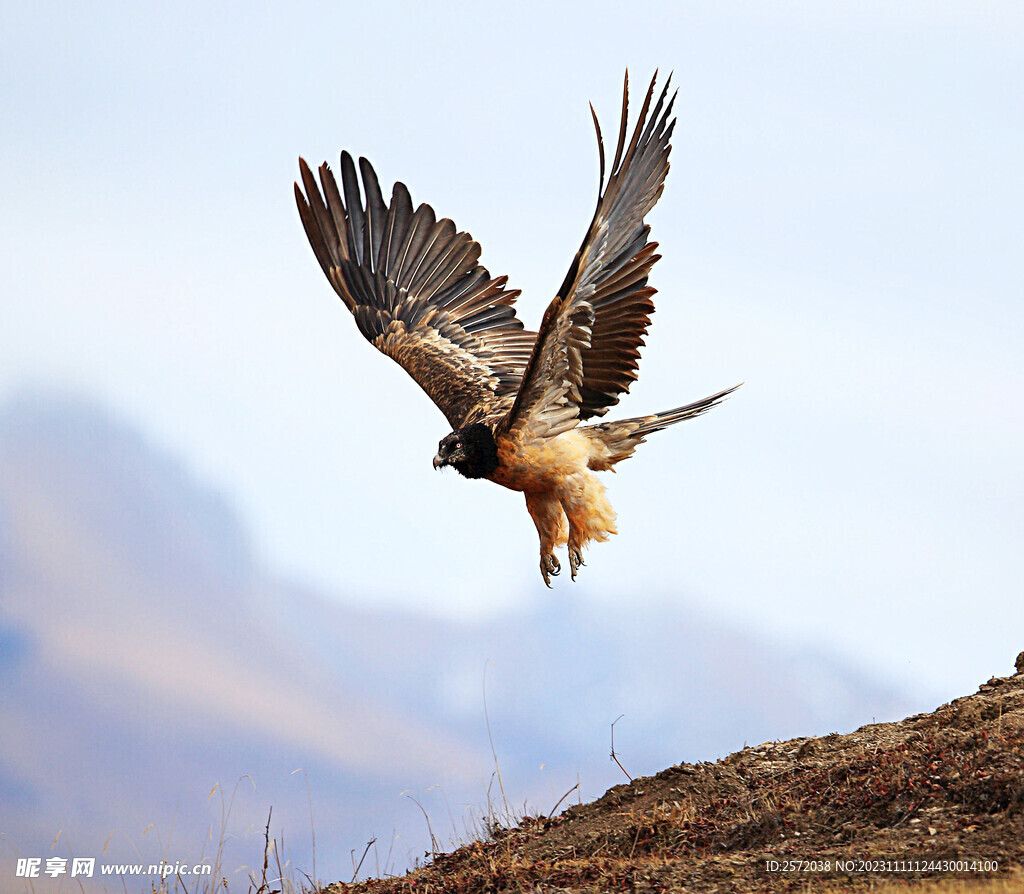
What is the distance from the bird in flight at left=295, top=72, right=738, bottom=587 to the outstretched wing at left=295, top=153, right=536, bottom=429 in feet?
0.04

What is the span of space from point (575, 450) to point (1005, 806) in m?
4.19

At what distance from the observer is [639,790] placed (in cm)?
782

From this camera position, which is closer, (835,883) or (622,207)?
(835,883)

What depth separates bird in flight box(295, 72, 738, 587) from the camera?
7516 mm

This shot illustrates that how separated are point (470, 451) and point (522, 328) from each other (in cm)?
313

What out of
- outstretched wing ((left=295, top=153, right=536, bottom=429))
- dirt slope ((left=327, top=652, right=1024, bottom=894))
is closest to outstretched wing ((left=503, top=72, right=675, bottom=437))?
outstretched wing ((left=295, top=153, right=536, bottom=429))

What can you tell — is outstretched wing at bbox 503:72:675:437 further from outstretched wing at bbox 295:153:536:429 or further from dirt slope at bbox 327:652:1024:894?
dirt slope at bbox 327:652:1024:894

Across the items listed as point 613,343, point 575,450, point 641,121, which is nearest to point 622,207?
point 641,121

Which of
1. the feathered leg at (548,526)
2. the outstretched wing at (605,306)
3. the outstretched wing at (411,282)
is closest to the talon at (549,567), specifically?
the feathered leg at (548,526)

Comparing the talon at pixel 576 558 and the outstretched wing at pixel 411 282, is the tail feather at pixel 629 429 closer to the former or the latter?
the talon at pixel 576 558

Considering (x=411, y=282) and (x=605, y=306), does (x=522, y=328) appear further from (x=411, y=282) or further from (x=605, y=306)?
(x=605, y=306)

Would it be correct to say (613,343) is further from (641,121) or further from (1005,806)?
(1005,806)

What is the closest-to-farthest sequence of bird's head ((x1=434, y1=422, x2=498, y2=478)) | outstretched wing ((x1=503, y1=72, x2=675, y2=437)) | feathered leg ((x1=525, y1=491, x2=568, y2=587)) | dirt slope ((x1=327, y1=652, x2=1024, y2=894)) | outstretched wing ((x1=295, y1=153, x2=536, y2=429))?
dirt slope ((x1=327, y1=652, x2=1024, y2=894)), outstretched wing ((x1=503, y1=72, x2=675, y2=437)), bird's head ((x1=434, y1=422, x2=498, y2=478)), feathered leg ((x1=525, y1=491, x2=568, y2=587)), outstretched wing ((x1=295, y1=153, x2=536, y2=429))

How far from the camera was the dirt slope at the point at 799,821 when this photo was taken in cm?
568
